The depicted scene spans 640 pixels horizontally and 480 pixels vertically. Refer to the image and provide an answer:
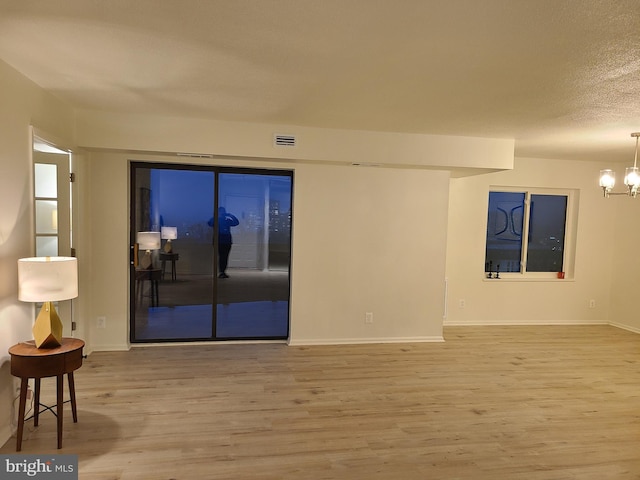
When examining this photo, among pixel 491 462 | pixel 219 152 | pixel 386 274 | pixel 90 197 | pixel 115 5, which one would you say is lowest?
pixel 491 462

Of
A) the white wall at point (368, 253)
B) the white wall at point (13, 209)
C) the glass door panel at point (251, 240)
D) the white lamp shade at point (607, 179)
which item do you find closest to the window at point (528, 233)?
the white wall at point (368, 253)

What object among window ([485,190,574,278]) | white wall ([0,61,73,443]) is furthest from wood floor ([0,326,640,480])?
window ([485,190,574,278])

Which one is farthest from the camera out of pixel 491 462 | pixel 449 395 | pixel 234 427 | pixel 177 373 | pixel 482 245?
pixel 482 245

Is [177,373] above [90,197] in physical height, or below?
below

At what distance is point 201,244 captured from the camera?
518 cm

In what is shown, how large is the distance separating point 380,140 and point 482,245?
8.72ft

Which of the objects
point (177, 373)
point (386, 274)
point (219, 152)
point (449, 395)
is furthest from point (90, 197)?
point (449, 395)

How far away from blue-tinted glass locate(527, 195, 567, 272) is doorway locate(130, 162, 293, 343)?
13.0 ft

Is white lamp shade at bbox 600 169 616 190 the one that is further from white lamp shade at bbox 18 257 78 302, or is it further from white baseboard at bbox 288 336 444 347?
white lamp shade at bbox 18 257 78 302

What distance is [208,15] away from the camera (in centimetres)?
203

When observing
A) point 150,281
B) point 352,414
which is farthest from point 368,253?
point 150,281

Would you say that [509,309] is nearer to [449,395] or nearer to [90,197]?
[449,395]

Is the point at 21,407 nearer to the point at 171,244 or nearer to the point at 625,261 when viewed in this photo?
the point at 171,244

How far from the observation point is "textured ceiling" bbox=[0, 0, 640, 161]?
1.96m
